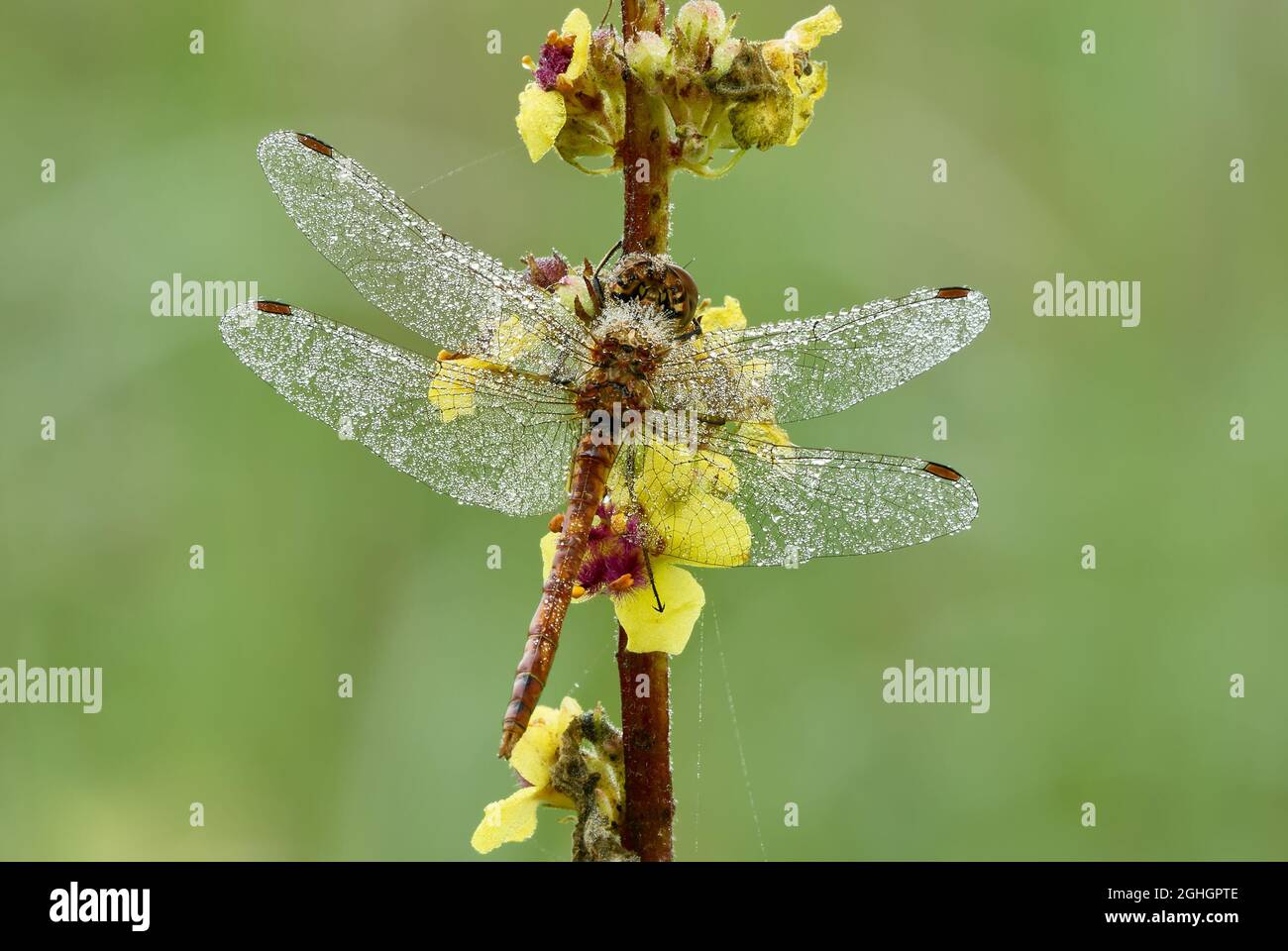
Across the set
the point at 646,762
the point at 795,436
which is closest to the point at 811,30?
the point at 646,762

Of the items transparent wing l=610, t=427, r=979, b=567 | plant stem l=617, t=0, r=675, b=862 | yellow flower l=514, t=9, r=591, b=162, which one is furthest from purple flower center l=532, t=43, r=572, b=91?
transparent wing l=610, t=427, r=979, b=567

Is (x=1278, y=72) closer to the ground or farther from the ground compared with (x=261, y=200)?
farther from the ground

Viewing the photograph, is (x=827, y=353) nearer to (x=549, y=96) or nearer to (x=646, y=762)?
(x=549, y=96)

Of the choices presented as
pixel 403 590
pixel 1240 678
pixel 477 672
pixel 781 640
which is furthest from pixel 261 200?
pixel 1240 678

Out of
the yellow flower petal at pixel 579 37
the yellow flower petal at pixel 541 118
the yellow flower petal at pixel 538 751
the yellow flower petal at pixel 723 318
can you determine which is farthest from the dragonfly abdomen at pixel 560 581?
the yellow flower petal at pixel 579 37

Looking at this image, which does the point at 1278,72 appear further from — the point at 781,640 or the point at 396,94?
the point at 396,94
